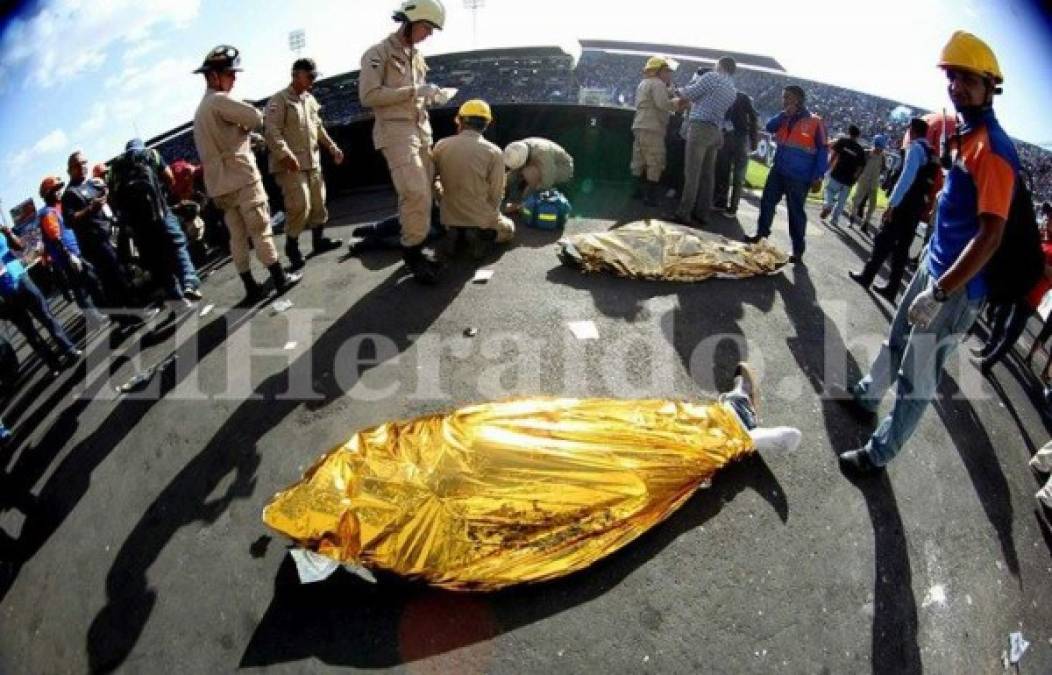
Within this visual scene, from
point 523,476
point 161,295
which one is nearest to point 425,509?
point 523,476

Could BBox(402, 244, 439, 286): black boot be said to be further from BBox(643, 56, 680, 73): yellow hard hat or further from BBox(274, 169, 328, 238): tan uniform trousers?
BBox(643, 56, 680, 73): yellow hard hat

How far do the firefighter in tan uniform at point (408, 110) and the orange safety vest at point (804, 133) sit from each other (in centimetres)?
344

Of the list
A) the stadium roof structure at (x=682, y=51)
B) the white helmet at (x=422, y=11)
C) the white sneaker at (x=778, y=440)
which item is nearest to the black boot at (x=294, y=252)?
the white helmet at (x=422, y=11)

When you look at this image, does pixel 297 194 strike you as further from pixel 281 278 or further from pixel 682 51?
pixel 682 51

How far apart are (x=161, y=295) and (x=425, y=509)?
15.5ft

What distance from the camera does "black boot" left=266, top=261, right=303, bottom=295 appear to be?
5.09m

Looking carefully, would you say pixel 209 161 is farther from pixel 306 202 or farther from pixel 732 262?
pixel 732 262

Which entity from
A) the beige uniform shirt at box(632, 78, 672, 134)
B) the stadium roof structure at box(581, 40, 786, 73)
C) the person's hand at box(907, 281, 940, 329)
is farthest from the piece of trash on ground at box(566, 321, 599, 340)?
the stadium roof structure at box(581, 40, 786, 73)

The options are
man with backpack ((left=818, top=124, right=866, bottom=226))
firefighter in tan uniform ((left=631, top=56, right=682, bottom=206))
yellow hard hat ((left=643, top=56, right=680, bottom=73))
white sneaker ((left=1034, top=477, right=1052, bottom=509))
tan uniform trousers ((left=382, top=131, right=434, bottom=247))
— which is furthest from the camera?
man with backpack ((left=818, top=124, right=866, bottom=226))

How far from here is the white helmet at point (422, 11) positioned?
4.36m

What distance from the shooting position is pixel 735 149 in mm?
7180

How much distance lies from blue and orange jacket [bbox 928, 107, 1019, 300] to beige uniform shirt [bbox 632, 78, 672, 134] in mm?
4887

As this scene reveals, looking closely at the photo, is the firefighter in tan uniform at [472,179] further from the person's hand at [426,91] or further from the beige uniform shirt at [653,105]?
the beige uniform shirt at [653,105]

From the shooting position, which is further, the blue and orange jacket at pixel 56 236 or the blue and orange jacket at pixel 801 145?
the blue and orange jacket at pixel 56 236
